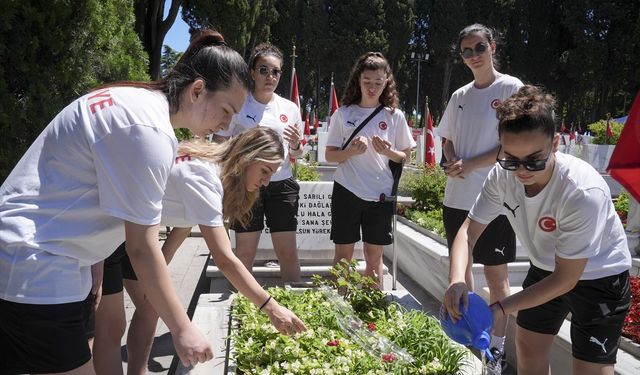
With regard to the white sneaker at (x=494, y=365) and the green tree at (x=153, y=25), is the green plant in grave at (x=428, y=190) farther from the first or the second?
the green tree at (x=153, y=25)

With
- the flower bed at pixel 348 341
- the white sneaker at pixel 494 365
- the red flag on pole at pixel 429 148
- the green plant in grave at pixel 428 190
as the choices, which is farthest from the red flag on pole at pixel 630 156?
the red flag on pole at pixel 429 148

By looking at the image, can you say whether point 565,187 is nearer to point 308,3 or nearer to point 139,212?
point 139,212

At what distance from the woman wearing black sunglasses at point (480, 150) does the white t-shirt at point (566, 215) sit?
35.4 inches

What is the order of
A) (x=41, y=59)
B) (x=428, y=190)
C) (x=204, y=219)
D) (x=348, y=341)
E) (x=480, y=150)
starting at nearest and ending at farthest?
(x=204, y=219)
(x=348, y=341)
(x=480, y=150)
(x=41, y=59)
(x=428, y=190)

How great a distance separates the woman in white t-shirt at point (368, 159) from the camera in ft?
12.6

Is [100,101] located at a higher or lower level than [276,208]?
higher

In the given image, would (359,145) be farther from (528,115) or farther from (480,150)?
(528,115)

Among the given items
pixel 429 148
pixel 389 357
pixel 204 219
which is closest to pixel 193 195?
pixel 204 219

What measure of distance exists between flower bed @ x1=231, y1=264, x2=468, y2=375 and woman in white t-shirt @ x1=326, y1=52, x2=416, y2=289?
0.60 meters

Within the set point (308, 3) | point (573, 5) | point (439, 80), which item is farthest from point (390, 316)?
point (439, 80)

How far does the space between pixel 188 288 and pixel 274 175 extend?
6.43ft

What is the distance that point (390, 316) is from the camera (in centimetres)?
318

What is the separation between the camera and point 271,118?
400 centimetres

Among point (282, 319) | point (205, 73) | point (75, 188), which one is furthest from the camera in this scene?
point (282, 319)
